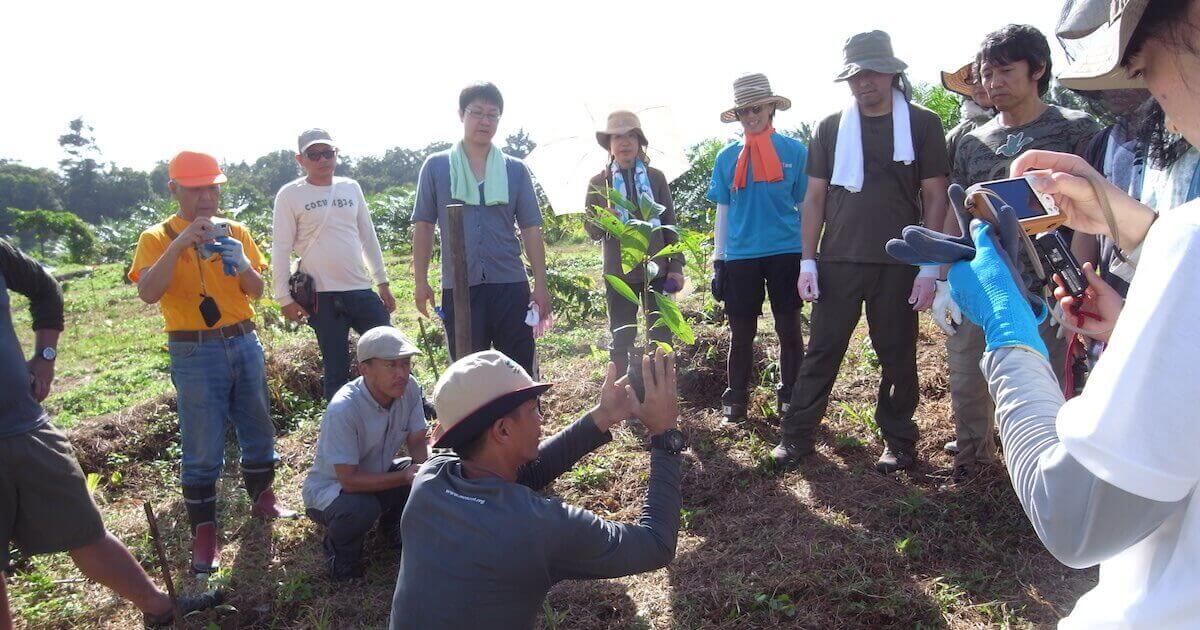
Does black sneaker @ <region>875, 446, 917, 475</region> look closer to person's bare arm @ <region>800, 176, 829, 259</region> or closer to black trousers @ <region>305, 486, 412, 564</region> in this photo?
person's bare arm @ <region>800, 176, 829, 259</region>

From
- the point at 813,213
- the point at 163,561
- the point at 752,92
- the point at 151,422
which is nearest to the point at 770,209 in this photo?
the point at 813,213

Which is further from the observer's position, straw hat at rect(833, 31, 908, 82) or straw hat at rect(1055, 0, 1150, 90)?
straw hat at rect(833, 31, 908, 82)

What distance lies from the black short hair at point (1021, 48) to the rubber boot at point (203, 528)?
3.90 m

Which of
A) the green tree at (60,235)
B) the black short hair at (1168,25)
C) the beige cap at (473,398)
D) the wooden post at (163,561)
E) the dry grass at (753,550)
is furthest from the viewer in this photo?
the green tree at (60,235)

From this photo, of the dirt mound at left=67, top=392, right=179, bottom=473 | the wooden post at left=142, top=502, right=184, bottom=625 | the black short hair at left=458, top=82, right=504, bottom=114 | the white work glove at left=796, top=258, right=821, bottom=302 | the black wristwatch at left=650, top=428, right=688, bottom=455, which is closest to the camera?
the black wristwatch at left=650, top=428, right=688, bottom=455

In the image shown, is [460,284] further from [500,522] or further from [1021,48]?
[1021,48]

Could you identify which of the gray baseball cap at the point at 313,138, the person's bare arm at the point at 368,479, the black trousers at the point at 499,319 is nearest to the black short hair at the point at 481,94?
the black trousers at the point at 499,319

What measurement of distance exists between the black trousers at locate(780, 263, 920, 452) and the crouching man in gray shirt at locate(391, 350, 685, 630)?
5.92ft

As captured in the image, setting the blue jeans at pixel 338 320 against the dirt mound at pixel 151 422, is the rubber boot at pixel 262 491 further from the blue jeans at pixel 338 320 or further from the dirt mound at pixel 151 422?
the dirt mound at pixel 151 422

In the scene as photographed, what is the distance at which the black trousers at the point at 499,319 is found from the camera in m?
4.00

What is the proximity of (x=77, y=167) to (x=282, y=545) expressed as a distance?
5758 centimetres

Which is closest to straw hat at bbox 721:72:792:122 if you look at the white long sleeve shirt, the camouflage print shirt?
the camouflage print shirt

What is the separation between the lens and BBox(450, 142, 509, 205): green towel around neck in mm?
3871

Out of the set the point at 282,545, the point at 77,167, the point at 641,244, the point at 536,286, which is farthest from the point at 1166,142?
the point at 77,167
